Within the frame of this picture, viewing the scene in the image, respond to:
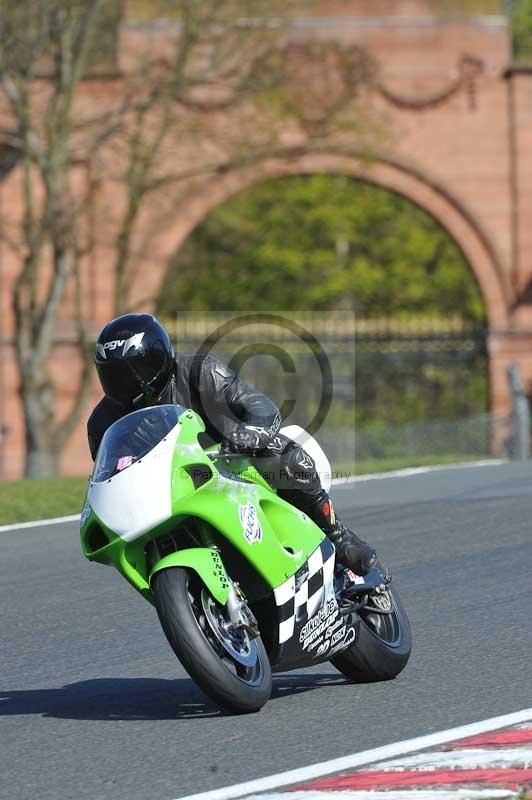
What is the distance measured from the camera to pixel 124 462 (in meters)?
5.48

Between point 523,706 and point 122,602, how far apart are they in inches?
129

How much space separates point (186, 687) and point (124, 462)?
1282 millimetres

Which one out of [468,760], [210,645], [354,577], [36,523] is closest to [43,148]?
[36,523]

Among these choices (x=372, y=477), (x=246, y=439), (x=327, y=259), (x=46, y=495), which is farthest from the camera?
(x=327, y=259)

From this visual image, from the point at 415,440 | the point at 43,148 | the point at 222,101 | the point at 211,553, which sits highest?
the point at 222,101

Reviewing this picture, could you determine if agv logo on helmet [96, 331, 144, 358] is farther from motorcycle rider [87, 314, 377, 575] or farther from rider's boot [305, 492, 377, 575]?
rider's boot [305, 492, 377, 575]

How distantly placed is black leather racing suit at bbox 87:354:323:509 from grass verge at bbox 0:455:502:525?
693cm

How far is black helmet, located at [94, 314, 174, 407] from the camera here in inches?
224

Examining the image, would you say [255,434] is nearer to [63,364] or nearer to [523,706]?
[523,706]

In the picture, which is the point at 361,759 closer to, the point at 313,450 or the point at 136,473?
the point at 136,473

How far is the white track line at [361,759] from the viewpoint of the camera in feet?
15.5

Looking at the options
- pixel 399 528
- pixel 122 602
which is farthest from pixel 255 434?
pixel 399 528

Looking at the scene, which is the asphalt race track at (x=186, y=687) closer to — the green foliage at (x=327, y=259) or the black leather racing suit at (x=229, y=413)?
the black leather racing suit at (x=229, y=413)

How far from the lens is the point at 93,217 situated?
27297mm
